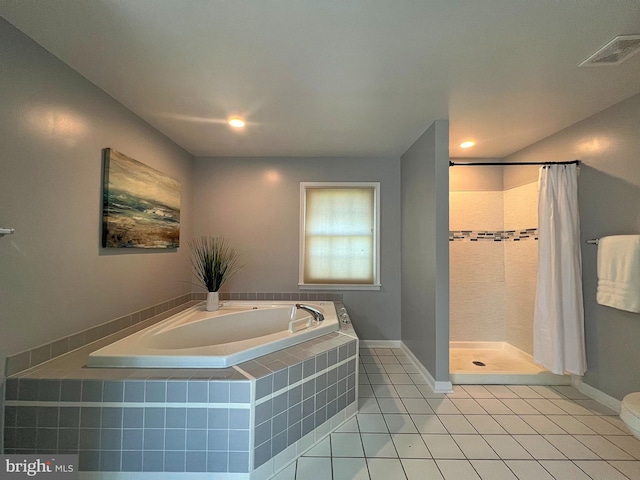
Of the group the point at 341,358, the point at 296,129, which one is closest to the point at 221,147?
the point at 296,129

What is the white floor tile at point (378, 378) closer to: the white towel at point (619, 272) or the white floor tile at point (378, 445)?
the white floor tile at point (378, 445)

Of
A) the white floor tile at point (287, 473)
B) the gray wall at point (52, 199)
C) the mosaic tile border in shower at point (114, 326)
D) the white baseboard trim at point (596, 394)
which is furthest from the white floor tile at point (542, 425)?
the gray wall at point (52, 199)

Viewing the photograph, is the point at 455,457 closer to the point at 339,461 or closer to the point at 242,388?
the point at 339,461

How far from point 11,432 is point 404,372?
2.53 meters

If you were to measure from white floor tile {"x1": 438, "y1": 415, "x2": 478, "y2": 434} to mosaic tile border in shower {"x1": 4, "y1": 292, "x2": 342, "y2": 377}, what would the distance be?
1.50 m

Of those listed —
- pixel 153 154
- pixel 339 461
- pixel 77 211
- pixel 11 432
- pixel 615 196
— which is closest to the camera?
pixel 11 432

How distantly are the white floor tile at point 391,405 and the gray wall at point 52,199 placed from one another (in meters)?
2.02

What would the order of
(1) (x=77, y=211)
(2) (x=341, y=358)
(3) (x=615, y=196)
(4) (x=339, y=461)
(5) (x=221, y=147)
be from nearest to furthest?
(4) (x=339, y=461), (1) (x=77, y=211), (2) (x=341, y=358), (3) (x=615, y=196), (5) (x=221, y=147)

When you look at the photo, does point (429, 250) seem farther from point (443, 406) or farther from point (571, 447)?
point (571, 447)

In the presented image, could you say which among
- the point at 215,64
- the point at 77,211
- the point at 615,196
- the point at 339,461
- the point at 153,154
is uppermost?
the point at 215,64

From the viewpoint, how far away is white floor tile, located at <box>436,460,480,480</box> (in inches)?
52.1

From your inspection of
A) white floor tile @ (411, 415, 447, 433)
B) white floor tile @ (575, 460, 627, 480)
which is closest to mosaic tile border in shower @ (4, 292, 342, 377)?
white floor tile @ (411, 415, 447, 433)

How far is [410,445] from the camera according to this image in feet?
5.02

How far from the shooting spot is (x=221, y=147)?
2797 mm
